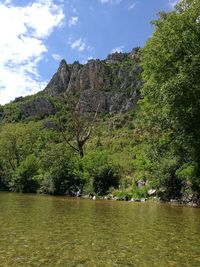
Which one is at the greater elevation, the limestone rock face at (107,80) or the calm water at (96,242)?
the limestone rock face at (107,80)

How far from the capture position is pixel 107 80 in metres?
141

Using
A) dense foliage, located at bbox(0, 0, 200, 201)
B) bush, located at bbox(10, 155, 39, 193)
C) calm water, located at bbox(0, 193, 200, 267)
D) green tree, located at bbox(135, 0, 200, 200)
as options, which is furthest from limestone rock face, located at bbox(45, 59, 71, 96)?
calm water, located at bbox(0, 193, 200, 267)

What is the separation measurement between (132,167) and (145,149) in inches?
558

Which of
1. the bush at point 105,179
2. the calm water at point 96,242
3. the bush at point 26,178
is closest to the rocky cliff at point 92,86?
the bush at point 26,178

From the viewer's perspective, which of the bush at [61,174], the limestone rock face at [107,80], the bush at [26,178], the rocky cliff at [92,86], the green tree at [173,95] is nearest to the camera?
the green tree at [173,95]

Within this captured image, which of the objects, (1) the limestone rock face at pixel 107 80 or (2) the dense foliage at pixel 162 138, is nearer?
(2) the dense foliage at pixel 162 138

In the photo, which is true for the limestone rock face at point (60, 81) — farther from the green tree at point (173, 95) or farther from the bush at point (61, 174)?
the green tree at point (173, 95)

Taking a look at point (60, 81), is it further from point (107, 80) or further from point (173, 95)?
point (173, 95)

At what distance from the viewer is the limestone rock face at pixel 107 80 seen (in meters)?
126

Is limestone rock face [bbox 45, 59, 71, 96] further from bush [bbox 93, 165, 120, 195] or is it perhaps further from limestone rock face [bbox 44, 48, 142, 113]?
bush [bbox 93, 165, 120, 195]

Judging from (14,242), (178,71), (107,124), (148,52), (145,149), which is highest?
(107,124)

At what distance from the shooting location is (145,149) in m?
34.2

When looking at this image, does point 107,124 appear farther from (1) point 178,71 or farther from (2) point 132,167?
(1) point 178,71

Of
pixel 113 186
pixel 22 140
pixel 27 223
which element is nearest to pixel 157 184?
pixel 113 186
